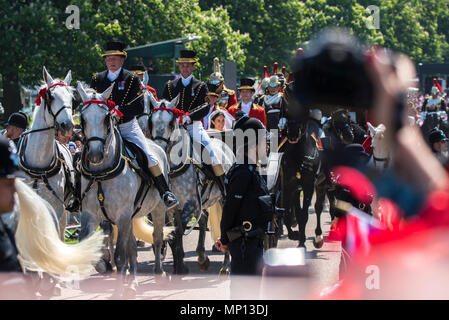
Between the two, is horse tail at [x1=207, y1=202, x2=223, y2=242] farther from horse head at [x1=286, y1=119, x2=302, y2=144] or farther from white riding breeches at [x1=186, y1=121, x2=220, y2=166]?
horse head at [x1=286, y1=119, x2=302, y2=144]

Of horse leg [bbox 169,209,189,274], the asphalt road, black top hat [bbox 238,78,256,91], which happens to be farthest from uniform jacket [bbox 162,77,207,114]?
black top hat [bbox 238,78,256,91]

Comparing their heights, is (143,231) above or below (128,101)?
below

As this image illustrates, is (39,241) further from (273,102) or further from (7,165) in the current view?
(273,102)

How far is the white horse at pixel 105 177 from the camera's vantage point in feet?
32.4

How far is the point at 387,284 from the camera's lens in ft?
12.1

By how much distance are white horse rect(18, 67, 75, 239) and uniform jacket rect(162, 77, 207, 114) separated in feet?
7.96

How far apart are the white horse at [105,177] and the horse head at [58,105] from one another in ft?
1.11

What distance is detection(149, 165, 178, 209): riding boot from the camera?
11.0m

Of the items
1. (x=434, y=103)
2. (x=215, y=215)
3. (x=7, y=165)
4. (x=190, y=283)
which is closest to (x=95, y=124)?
(x=190, y=283)

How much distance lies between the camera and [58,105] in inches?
414

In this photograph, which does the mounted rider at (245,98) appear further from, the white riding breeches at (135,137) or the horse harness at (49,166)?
the horse harness at (49,166)

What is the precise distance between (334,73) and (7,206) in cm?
271
